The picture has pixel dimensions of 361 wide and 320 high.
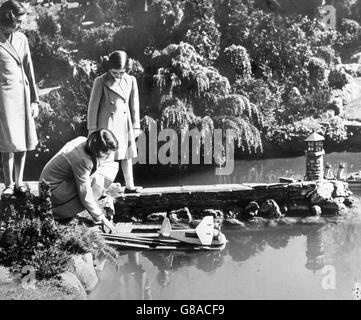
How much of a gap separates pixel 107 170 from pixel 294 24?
28.5 ft

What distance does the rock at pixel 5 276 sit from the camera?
6.70 meters

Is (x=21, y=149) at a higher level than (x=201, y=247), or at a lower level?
higher

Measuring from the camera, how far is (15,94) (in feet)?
26.4

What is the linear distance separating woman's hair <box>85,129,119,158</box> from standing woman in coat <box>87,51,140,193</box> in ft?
2.98

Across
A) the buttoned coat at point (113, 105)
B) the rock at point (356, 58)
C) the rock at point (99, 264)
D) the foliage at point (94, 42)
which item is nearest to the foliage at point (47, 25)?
the foliage at point (94, 42)

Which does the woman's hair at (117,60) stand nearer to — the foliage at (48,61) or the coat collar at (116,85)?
the coat collar at (116,85)

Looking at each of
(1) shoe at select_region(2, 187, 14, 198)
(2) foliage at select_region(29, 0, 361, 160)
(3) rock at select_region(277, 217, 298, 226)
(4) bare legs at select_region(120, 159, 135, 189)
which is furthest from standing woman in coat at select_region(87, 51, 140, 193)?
(2) foliage at select_region(29, 0, 361, 160)

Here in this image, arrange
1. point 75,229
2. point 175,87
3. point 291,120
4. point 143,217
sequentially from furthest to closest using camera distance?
point 291,120 < point 175,87 < point 143,217 < point 75,229

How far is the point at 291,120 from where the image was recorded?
15.1 m

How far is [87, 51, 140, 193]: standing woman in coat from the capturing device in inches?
331

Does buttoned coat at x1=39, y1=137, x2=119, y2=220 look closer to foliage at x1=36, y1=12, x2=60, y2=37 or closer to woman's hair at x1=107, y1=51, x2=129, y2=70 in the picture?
woman's hair at x1=107, y1=51, x2=129, y2=70
